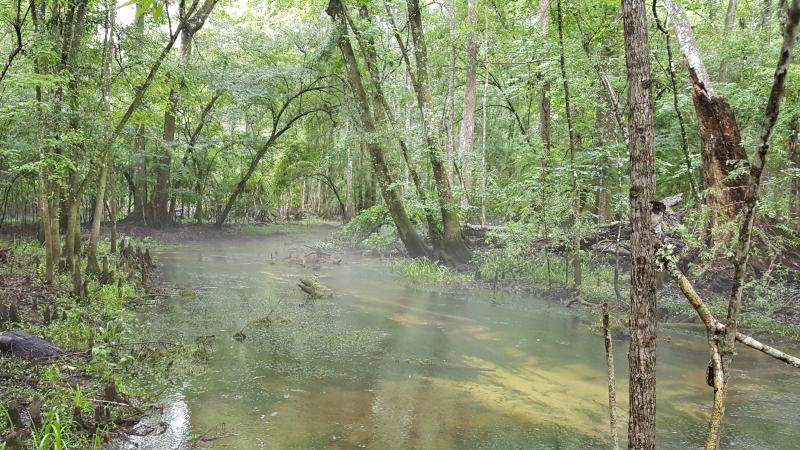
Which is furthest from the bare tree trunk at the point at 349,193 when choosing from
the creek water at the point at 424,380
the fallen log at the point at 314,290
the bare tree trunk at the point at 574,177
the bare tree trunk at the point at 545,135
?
the bare tree trunk at the point at 574,177

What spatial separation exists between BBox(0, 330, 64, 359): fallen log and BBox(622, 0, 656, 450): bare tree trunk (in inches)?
223

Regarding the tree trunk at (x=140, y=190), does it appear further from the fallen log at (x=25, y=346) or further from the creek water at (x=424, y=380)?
the fallen log at (x=25, y=346)

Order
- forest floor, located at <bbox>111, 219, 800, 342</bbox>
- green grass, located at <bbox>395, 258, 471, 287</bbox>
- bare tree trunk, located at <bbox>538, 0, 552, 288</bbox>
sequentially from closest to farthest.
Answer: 1. forest floor, located at <bbox>111, 219, 800, 342</bbox>
2. bare tree trunk, located at <bbox>538, 0, 552, 288</bbox>
3. green grass, located at <bbox>395, 258, 471, 287</bbox>

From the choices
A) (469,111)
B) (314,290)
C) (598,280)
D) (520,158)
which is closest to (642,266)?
(314,290)

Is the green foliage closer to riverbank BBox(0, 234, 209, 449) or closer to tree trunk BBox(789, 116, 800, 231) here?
riverbank BBox(0, 234, 209, 449)

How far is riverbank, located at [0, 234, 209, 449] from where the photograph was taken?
164 inches

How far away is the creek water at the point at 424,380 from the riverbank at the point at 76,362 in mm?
355

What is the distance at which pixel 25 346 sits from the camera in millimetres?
5633

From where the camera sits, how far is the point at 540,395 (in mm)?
5938

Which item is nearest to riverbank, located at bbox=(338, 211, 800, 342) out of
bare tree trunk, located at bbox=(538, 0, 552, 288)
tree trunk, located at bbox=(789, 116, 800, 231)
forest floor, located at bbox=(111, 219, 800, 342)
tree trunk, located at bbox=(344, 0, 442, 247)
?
forest floor, located at bbox=(111, 219, 800, 342)

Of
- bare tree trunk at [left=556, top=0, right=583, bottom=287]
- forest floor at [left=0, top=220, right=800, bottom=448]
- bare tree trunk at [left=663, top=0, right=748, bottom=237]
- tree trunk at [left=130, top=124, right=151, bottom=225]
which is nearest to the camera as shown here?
forest floor at [left=0, top=220, right=800, bottom=448]

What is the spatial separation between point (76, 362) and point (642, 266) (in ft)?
18.6

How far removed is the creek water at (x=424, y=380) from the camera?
4840 millimetres

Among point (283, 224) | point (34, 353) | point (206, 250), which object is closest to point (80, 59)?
point (34, 353)
